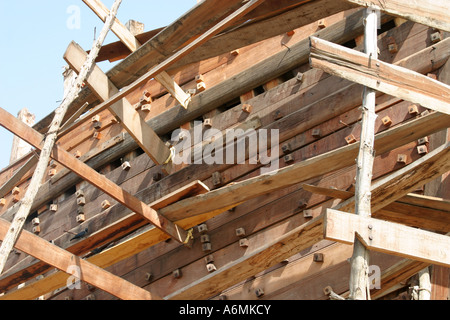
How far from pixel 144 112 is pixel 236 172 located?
2.01 meters

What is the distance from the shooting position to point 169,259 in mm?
8641

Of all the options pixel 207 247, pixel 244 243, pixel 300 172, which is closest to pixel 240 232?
pixel 244 243

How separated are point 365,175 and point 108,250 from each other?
3.33 metres

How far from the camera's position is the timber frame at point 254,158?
6.71m

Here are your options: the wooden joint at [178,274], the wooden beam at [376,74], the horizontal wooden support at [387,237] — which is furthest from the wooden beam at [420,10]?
the wooden joint at [178,274]

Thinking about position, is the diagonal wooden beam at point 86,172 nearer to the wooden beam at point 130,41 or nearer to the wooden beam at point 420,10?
the wooden beam at point 130,41

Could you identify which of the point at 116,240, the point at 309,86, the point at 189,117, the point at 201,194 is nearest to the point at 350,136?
the point at 309,86

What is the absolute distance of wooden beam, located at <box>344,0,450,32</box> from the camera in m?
→ 6.81

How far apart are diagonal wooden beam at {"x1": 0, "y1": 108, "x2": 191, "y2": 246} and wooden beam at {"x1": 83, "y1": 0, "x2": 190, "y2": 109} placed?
1609 mm

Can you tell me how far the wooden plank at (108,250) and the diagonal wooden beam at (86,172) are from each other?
139 mm

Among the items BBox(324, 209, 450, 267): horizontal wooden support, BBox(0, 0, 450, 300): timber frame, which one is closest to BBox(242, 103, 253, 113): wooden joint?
BBox(0, 0, 450, 300): timber frame
